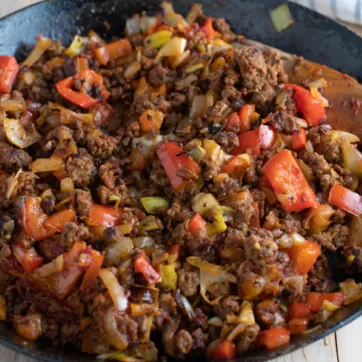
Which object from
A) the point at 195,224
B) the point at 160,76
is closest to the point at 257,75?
the point at 160,76

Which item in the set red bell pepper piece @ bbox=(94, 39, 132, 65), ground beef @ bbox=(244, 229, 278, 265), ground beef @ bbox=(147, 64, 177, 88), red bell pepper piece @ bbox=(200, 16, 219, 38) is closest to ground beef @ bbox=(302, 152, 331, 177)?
ground beef @ bbox=(244, 229, 278, 265)

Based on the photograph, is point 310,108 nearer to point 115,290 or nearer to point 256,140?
point 256,140

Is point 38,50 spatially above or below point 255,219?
A: above

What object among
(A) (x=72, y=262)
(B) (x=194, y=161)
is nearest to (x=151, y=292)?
(A) (x=72, y=262)

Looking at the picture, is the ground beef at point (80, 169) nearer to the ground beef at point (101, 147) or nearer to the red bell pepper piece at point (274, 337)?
the ground beef at point (101, 147)

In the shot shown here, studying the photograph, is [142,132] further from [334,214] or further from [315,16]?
[315,16]

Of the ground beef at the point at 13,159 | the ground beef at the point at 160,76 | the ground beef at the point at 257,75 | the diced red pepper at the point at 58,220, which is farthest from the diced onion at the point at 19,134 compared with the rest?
the ground beef at the point at 257,75

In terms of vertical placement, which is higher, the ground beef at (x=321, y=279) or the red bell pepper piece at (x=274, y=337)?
the red bell pepper piece at (x=274, y=337)
